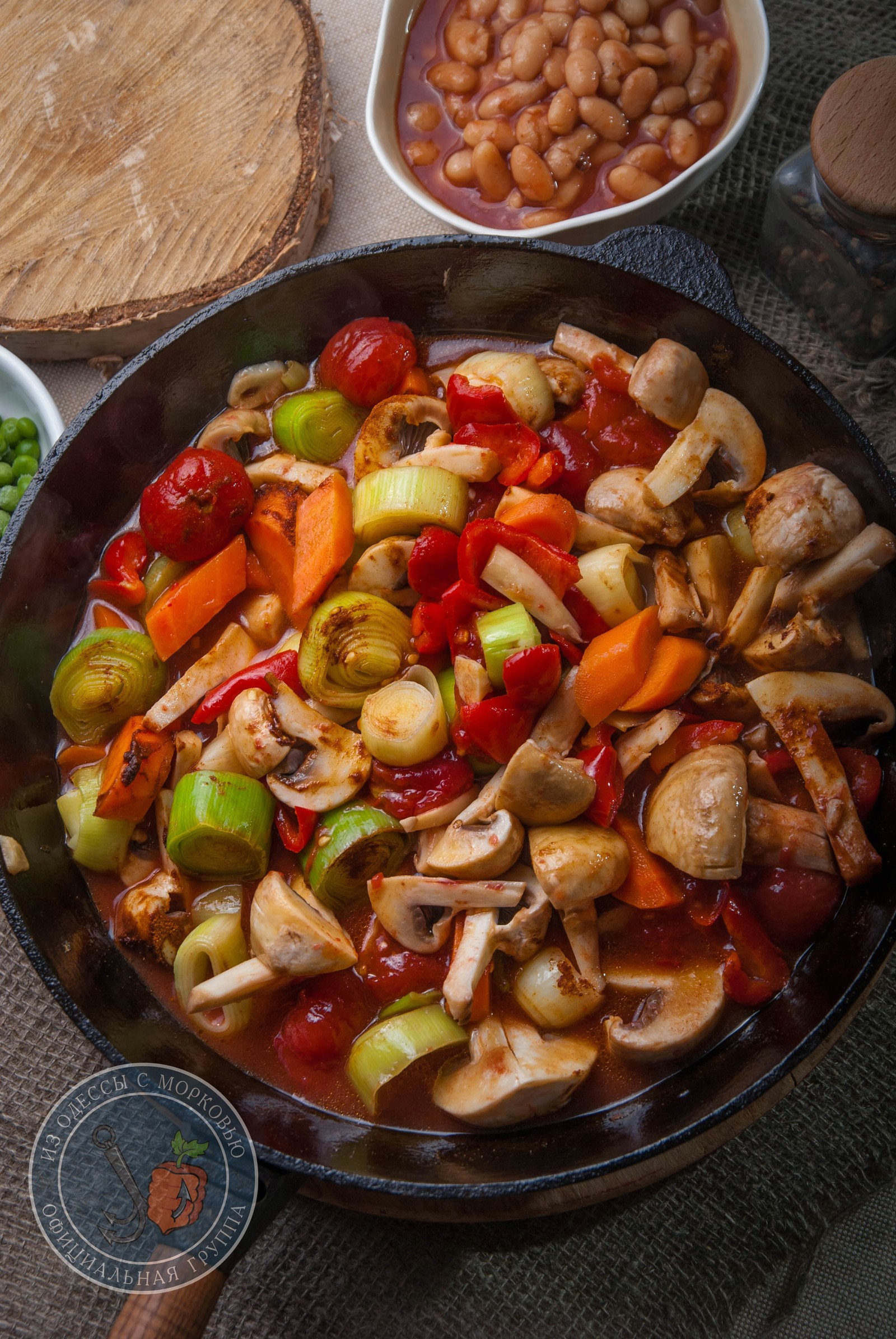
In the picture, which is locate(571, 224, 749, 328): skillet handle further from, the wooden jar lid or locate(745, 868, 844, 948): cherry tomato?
locate(745, 868, 844, 948): cherry tomato

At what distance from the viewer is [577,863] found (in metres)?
2.23

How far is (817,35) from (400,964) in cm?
336

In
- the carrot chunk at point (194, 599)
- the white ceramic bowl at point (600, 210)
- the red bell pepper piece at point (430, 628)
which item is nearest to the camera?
the red bell pepper piece at point (430, 628)

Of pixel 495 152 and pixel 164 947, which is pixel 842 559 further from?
pixel 164 947

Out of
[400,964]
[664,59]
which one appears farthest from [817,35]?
[400,964]

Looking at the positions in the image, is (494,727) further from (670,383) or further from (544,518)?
(670,383)

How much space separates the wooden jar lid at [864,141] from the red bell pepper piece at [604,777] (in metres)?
1.59

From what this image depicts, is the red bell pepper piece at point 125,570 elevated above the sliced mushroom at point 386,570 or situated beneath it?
elevated above

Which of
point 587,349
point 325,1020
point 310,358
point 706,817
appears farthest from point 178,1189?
point 587,349

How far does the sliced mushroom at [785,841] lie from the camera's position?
2355 millimetres

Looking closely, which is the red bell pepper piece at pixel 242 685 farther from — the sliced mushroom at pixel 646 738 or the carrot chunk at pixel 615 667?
the sliced mushroom at pixel 646 738

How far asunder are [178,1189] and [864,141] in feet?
10.9

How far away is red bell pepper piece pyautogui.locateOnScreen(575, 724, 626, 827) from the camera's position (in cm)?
240

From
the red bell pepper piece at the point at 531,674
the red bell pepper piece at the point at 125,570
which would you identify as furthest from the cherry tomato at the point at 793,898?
the red bell pepper piece at the point at 125,570
